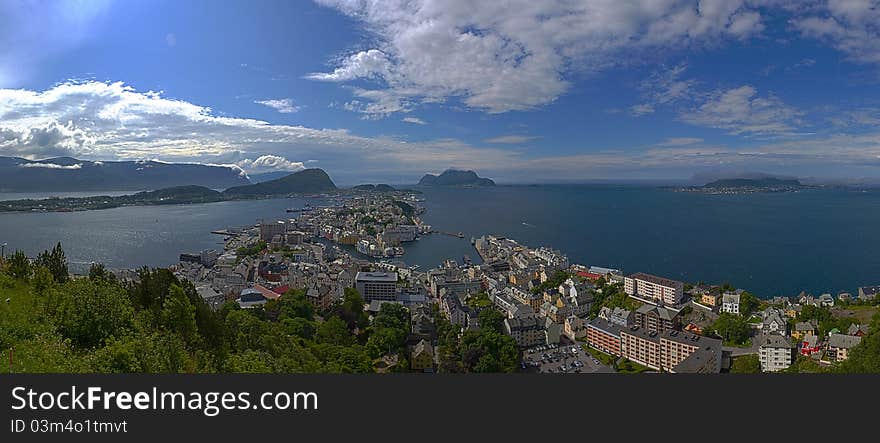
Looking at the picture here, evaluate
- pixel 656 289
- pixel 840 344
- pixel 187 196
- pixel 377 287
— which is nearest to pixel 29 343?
pixel 377 287

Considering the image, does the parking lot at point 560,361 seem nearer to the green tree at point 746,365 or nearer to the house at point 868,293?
the green tree at point 746,365

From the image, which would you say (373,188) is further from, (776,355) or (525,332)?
(776,355)

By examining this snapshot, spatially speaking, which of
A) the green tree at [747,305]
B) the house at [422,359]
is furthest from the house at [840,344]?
the house at [422,359]

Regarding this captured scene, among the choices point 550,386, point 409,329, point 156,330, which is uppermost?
point 550,386

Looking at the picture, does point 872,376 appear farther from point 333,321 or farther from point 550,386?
point 333,321

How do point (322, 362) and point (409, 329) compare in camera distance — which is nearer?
point (322, 362)

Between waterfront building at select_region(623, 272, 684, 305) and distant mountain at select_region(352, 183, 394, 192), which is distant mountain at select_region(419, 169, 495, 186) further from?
waterfront building at select_region(623, 272, 684, 305)

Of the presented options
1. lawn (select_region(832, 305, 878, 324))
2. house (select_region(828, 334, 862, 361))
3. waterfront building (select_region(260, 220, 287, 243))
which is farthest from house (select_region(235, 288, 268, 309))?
lawn (select_region(832, 305, 878, 324))

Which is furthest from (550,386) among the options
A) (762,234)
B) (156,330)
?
(762,234)
